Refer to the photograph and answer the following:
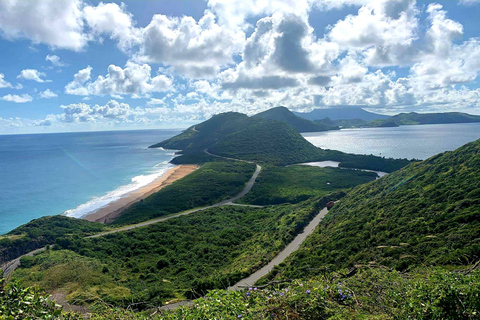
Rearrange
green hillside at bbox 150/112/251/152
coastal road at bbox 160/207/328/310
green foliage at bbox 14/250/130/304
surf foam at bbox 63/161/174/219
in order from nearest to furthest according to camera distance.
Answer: coastal road at bbox 160/207/328/310
green foliage at bbox 14/250/130/304
surf foam at bbox 63/161/174/219
green hillside at bbox 150/112/251/152

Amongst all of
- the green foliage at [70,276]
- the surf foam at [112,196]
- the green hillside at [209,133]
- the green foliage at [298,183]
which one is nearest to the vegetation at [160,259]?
the green foliage at [70,276]

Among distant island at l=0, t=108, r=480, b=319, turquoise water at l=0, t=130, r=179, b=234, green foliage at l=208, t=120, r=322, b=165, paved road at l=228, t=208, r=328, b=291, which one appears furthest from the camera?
green foliage at l=208, t=120, r=322, b=165

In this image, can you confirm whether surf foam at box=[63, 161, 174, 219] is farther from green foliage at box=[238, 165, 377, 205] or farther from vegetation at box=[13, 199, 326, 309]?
green foliage at box=[238, 165, 377, 205]

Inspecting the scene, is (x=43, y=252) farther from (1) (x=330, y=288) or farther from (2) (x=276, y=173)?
(2) (x=276, y=173)

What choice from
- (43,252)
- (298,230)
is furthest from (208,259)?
(43,252)

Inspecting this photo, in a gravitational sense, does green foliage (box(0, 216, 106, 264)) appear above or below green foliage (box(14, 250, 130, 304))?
below

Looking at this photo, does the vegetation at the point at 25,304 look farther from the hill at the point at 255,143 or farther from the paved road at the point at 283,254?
the hill at the point at 255,143

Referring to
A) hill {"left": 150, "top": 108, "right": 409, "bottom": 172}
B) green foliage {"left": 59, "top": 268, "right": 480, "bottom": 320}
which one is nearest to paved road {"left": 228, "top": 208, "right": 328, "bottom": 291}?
green foliage {"left": 59, "top": 268, "right": 480, "bottom": 320}

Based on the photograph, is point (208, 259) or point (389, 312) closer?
point (389, 312)
